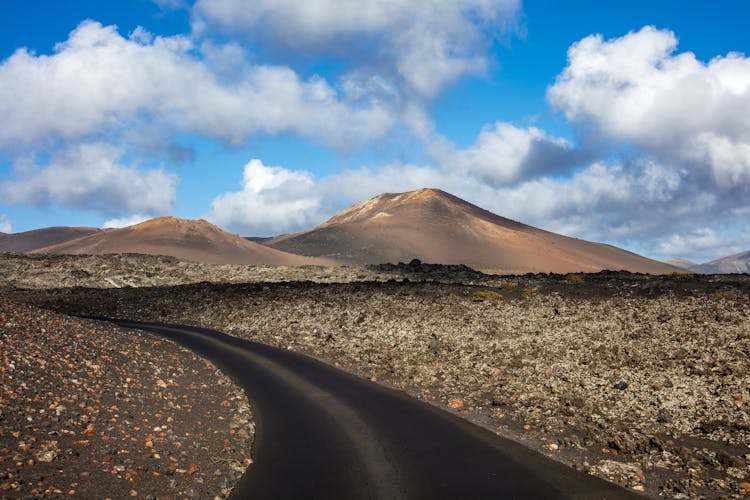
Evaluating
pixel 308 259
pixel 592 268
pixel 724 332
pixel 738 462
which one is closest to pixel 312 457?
pixel 738 462

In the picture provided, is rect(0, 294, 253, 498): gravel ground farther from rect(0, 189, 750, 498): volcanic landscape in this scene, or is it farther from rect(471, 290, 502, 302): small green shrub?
rect(471, 290, 502, 302): small green shrub

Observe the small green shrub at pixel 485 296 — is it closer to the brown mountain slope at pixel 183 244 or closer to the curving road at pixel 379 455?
the curving road at pixel 379 455

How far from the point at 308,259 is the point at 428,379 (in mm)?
138495

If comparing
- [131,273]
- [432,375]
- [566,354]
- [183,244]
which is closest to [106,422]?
[432,375]

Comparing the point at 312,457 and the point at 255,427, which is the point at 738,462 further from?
the point at 255,427

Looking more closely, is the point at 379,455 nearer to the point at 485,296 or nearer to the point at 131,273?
the point at 485,296

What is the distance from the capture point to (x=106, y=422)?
11477 millimetres

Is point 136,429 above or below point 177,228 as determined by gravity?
below

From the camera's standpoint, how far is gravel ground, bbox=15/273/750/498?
12102 millimetres

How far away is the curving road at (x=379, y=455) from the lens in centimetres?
980

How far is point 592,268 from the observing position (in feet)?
585

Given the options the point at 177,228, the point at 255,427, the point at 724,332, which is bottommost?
the point at 255,427

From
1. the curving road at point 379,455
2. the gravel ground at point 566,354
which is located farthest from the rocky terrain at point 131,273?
the curving road at point 379,455

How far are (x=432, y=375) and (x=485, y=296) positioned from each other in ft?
52.6
